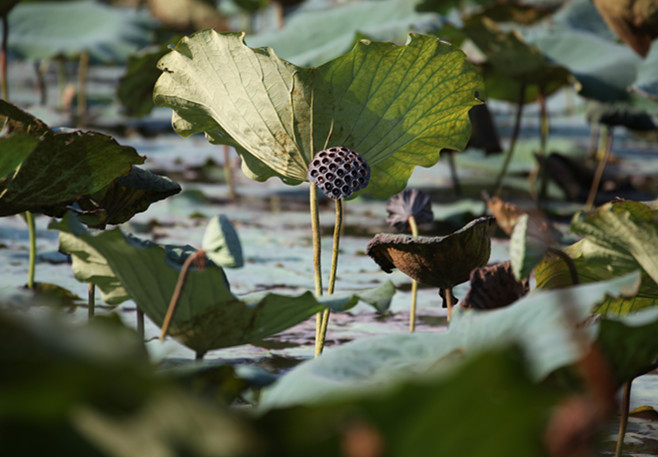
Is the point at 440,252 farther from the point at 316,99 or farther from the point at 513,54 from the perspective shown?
the point at 513,54

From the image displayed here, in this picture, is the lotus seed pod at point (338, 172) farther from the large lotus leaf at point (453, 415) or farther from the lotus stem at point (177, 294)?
the large lotus leaf at point (453, 415)

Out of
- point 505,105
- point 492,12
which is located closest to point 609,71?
point 492,12

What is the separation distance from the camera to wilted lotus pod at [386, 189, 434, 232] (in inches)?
49.6

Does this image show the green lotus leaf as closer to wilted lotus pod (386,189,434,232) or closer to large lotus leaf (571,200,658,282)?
large lotus leaf (571,200,658,282)

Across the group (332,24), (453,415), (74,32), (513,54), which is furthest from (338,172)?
(74,32)

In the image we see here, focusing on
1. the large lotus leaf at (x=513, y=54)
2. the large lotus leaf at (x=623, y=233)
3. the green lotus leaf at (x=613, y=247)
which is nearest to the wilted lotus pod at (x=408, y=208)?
the green lotus leaf at (x=613, y=247)

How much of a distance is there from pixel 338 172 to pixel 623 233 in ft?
1.13

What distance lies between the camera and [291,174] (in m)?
1.10

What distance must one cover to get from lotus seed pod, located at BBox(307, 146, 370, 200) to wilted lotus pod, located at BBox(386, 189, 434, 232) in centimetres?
25

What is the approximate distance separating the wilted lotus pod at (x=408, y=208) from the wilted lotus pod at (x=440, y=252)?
0.25 metres

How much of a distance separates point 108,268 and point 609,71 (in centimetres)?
201

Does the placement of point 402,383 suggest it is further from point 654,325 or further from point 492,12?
point 492,12

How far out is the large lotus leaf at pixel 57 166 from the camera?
92 cm

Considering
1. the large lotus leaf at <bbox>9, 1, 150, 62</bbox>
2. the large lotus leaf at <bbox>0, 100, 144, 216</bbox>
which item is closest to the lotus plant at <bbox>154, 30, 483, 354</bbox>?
the large lotus leaf at <bbox>0, 100, 144, 216</bbox>
